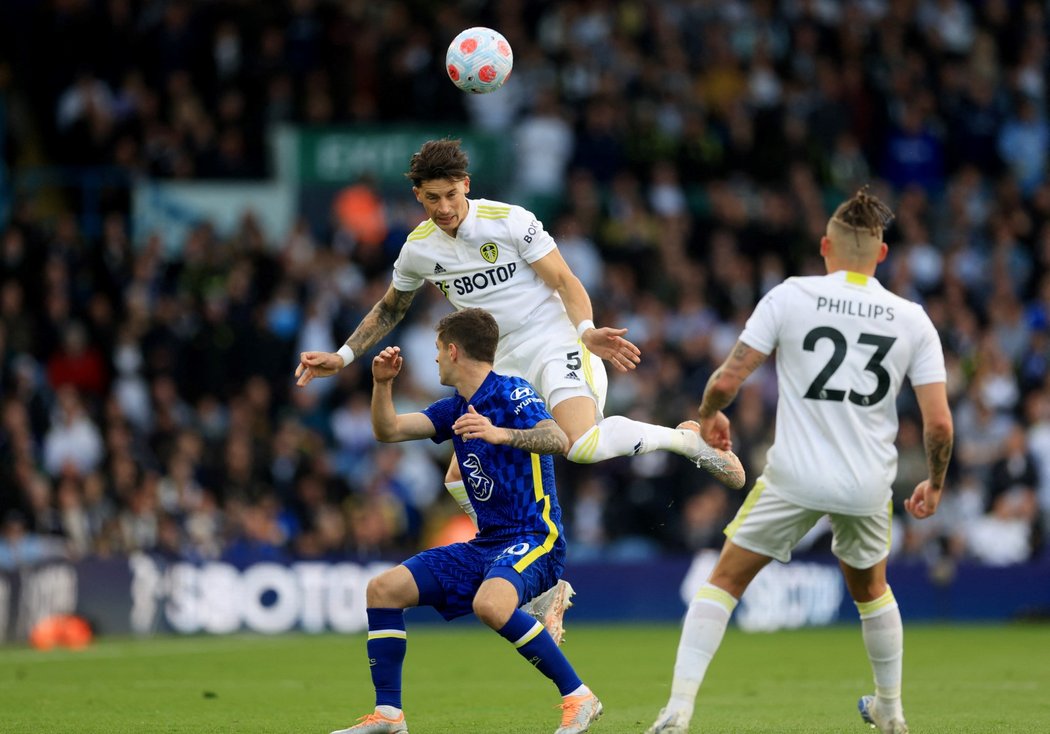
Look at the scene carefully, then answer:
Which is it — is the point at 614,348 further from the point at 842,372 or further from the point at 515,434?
the point at 842,372

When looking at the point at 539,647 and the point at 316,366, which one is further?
the point at 316,366

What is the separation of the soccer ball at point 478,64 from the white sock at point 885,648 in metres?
3.91

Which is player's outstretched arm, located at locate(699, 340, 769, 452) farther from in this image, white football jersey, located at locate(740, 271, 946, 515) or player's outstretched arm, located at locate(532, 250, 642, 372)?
player's outstretched arm, located at locate(532, 250, 642, 372)

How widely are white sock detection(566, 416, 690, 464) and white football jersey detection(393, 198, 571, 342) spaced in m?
0.79

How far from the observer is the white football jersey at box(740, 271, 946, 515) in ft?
25.6

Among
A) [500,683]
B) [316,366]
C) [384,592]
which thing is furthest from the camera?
[500,683]

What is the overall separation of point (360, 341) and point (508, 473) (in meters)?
1.78

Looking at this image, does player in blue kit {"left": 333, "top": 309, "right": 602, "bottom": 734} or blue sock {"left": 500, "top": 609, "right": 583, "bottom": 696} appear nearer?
blue sock {"left": 500, "top": 609, "right": 583, "bottom": 696}

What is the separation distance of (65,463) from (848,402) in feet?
40.1

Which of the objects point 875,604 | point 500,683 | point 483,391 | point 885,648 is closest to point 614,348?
point 483,391

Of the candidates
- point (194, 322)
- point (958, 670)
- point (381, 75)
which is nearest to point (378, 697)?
point (958, 670)

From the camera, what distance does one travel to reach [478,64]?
1030 cm

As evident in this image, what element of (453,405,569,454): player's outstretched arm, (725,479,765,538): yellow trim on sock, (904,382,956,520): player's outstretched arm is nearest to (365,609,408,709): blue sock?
(453,405,569,454): player's outstretched arm

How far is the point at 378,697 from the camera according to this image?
864cm
